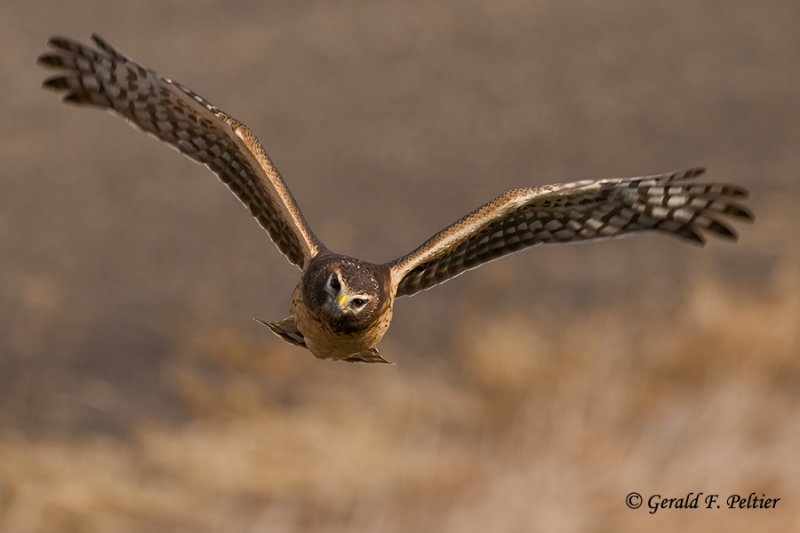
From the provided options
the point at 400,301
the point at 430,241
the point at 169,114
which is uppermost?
the point at 400,301

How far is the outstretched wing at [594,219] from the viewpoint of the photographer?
7.41m

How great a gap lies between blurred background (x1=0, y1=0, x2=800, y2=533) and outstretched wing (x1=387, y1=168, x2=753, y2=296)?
336cm

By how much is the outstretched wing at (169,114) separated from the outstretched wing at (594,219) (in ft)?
2.40

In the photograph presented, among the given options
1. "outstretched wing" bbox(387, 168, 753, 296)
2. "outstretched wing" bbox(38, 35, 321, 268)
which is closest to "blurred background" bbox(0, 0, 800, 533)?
"outstretched wing" bbox(387, 168, 753, 296)

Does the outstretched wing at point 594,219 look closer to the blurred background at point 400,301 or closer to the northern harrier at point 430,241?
the northern harrier at point 430,241

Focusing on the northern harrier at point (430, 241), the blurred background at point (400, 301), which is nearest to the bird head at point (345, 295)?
the northern harrier at point (430, 241)

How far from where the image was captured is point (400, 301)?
14328mm

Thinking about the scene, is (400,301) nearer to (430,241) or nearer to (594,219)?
(594,219)

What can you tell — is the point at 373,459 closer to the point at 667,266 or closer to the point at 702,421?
the point at 702,421

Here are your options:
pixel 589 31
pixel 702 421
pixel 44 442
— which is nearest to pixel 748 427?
pixel 702 421

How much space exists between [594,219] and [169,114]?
2.03 metres

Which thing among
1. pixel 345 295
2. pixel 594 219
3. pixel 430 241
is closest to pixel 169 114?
pixel 430 241

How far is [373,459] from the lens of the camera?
1191cm

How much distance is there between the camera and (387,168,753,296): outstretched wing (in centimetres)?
741
